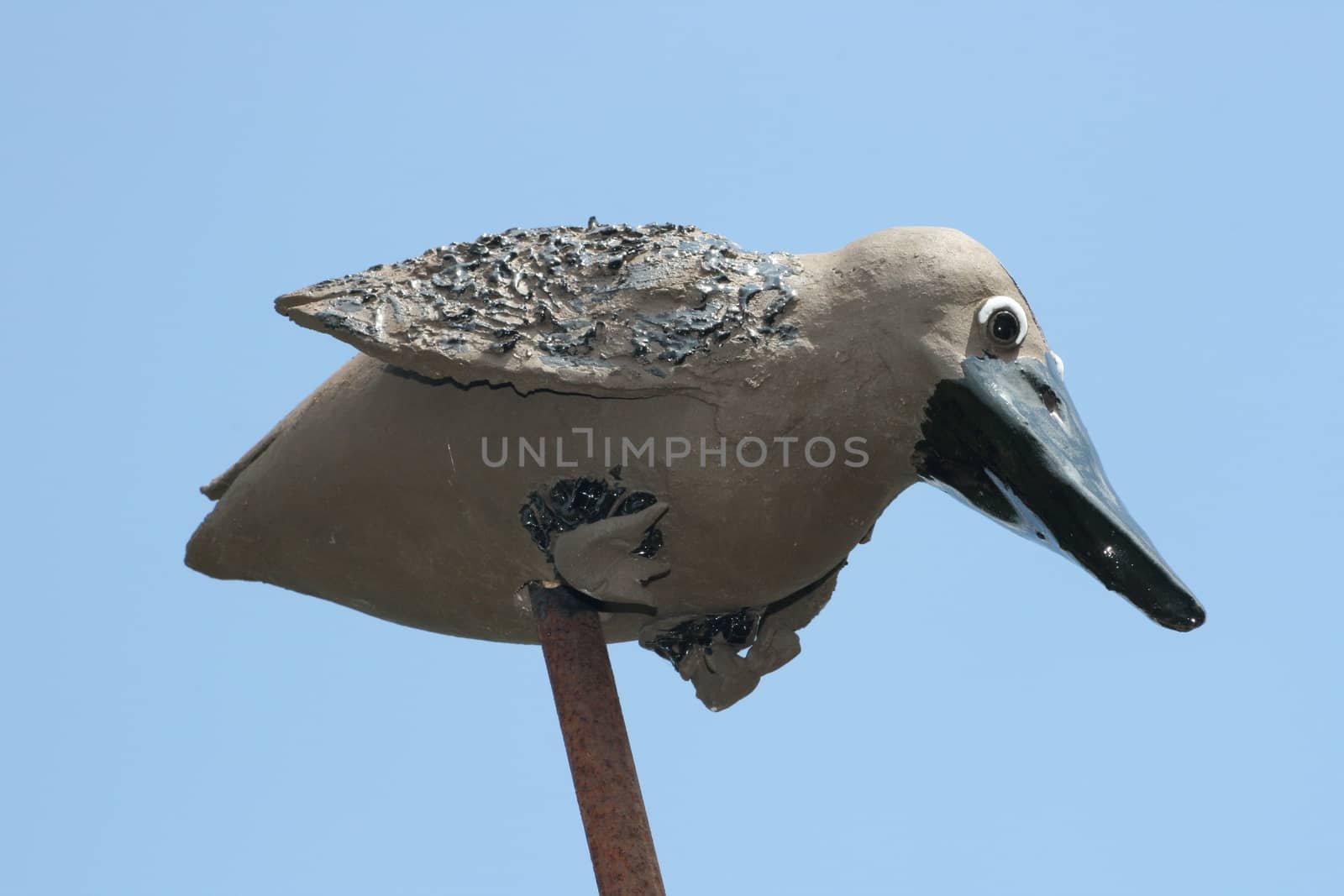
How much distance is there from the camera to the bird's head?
634 cm

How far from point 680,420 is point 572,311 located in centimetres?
46

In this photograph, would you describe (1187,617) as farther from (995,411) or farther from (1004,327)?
(1004,327)

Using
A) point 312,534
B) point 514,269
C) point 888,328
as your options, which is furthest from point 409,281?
point 888,328

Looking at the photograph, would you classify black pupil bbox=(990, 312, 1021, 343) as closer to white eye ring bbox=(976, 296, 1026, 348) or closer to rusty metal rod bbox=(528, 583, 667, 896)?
white eye ring bbox=(976, 296, 1026, 348)

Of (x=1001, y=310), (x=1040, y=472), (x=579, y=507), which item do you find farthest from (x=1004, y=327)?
(x=579, y=507)

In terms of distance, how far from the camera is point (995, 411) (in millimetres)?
A: 6414

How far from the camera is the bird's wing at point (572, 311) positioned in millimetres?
6523

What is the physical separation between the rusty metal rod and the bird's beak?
1.20 metres

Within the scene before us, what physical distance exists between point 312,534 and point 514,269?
3.53 feet

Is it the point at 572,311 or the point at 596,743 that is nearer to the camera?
the point at 572,311

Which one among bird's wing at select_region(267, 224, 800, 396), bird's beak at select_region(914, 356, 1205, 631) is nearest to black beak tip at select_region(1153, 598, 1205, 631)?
bird's beak at select_region(914, 356, 1205, 631)

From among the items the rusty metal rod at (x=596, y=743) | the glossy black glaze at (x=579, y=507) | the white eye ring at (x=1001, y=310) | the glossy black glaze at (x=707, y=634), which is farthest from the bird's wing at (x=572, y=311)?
the glossy black glaze at (x=707, y=634)

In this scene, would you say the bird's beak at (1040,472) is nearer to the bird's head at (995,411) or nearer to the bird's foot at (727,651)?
the bird's head at (995,411)

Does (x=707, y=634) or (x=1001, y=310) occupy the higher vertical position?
(x=1001, y=310)
